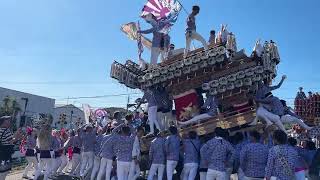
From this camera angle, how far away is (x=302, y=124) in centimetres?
1222

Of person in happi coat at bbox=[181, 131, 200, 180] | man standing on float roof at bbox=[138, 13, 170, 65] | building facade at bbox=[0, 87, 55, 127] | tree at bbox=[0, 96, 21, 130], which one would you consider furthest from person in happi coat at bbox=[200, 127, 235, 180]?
building facade at bbox=[0, 87, 55, 127]

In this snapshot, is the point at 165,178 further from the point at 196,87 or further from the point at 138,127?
the point at 196,87

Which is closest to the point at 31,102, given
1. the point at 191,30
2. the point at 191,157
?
the point at 191,30

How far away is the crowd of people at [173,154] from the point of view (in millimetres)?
9172

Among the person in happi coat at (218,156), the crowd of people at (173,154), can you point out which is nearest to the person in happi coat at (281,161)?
the crowd of people at (173,154)

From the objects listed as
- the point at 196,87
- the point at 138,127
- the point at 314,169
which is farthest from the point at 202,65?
the point at 314,169

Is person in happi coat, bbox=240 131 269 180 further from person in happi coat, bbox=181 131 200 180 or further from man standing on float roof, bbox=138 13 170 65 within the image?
man standing on float roof, bbox=138 13 170 65

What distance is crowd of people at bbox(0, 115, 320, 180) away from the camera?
9.17m

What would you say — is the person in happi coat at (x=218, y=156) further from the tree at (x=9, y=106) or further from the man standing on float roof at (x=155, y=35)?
the tree at (x=9, y=106)

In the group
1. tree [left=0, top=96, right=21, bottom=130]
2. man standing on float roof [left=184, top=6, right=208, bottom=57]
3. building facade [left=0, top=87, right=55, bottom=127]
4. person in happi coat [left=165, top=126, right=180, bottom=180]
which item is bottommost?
person in happi coat [left=165, top=126, right=180, bottom=180]

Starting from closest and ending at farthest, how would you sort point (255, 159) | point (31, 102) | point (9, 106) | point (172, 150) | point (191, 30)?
1. point (255, 159)
2. point (172, 150)
3. point (191, 30)
4. point (9, 106)
5. point (31, 102)

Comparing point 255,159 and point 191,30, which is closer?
point 255,159

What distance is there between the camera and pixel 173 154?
11.8m

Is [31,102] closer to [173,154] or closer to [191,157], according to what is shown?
[173,154]
